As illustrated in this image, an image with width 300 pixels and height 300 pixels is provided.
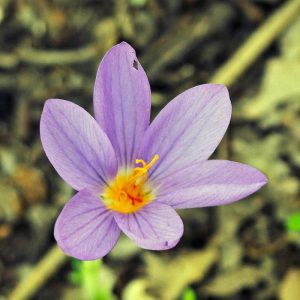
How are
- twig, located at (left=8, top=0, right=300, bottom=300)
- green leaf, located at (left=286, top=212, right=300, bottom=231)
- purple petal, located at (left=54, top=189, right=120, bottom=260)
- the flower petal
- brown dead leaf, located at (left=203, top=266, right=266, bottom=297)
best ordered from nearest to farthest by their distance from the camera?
purple petal, located at (left=54, top=189, right=120, bottom=260), the flower petal, green leaf, located at (left=286, top=212, right=300, bottom=231), brown dead leaf, located at (left=203, top=266, right=266, bottom=297), twig, located at (left=8, top=0, right=300, bottom=300)

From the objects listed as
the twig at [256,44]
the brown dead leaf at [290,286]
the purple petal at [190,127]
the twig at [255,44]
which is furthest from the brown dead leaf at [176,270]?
the purple petal at [190,127]

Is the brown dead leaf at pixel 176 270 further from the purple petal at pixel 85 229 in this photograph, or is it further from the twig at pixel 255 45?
the purple petal at pixel 85 229

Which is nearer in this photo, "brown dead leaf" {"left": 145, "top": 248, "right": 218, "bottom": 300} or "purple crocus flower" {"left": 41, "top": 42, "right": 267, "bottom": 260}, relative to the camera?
"purple crocus flower" {"left": 41, "top": 42, "right": 267, "bottom": 260}

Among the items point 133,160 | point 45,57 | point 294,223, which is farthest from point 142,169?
point 45,57

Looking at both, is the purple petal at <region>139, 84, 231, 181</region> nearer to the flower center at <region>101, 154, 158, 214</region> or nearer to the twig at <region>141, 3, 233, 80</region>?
the flower center at <region>101, 154, 158, 214</region>

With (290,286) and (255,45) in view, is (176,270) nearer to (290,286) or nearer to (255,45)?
(290,286)

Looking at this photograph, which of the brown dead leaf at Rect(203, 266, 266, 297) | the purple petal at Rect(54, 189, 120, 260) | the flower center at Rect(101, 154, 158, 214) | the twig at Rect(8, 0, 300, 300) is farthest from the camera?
the twig at Rect(8, 0, 300, 300)

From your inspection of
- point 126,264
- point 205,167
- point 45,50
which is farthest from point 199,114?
point 45,50

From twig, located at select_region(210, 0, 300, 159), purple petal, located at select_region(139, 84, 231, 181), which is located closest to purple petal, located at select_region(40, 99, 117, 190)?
purple petal, located at select_region(139, 84, 231, 181)
